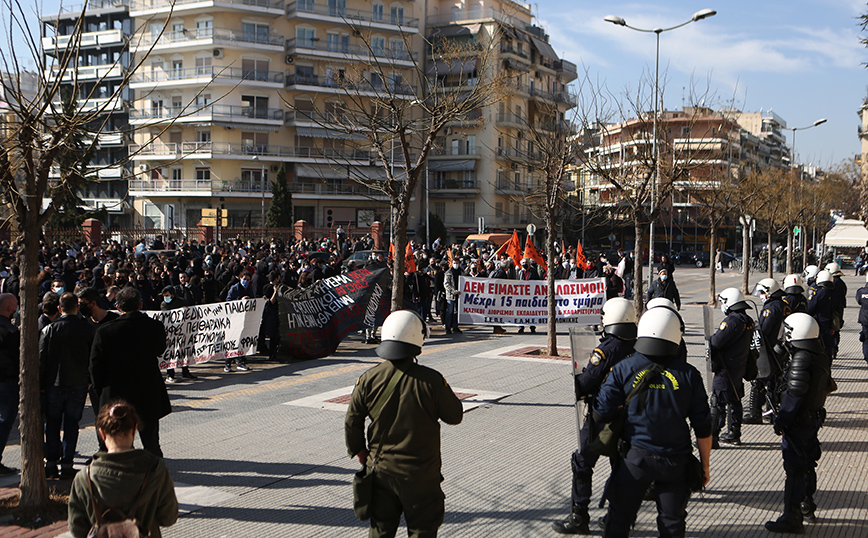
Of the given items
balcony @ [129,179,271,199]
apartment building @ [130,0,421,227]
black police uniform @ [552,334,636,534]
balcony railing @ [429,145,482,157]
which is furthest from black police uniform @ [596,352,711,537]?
balcony railing @ [429,145,482,157]

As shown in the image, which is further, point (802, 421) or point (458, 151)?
point (458, 151)

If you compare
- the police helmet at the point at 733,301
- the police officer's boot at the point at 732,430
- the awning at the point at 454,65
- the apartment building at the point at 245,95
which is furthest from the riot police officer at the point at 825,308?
the apartment building at the point at 245,95

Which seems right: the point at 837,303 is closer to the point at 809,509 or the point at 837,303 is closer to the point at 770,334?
the point at 770,334

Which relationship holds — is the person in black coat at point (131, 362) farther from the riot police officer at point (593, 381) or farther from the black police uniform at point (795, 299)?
the black police uniform at point (795, 299)

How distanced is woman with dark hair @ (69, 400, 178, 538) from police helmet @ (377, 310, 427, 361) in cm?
142

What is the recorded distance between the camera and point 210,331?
1300cm

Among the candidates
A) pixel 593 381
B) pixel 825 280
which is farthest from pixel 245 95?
pixel 593 381

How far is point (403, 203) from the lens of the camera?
10688 millimetres

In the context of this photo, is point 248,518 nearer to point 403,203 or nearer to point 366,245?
point 403,203

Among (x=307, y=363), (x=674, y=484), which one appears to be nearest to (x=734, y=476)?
(x=674, y=484)

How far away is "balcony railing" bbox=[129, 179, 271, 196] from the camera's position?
201ft

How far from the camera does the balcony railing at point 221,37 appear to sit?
59531 millimetres

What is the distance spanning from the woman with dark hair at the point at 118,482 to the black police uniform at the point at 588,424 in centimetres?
316

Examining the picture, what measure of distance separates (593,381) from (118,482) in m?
3.39
